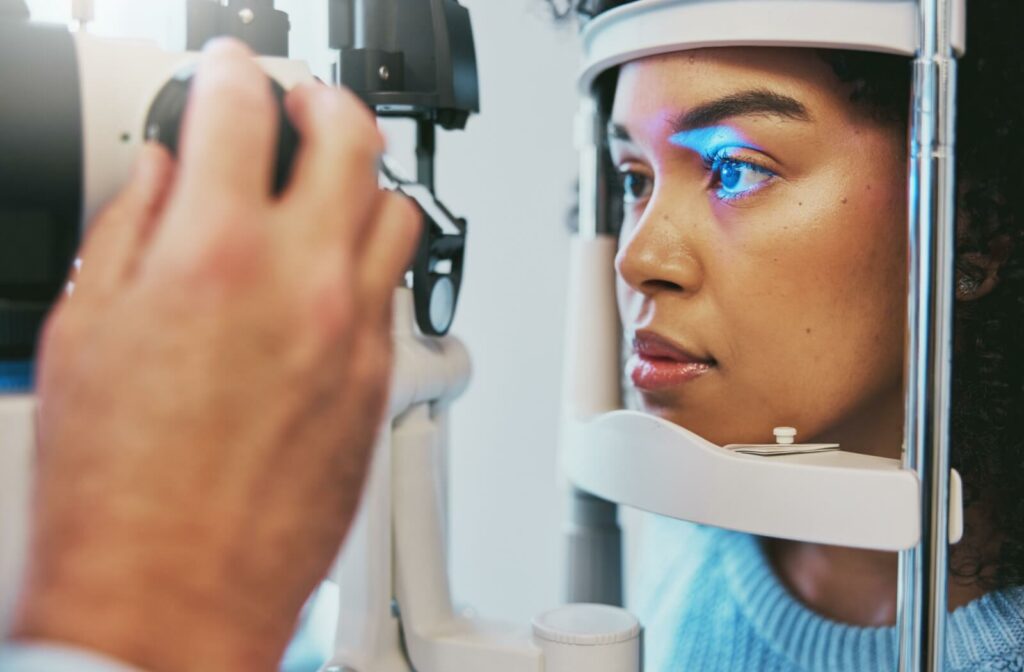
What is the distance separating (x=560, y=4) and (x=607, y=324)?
0.33m

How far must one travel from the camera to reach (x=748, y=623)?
97cm

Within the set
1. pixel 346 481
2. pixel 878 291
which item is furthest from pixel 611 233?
pixel 346 481

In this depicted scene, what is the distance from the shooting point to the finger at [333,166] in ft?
1.22

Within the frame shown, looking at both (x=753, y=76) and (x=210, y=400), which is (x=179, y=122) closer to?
(x=210, y=400)

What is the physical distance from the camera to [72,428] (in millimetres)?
345

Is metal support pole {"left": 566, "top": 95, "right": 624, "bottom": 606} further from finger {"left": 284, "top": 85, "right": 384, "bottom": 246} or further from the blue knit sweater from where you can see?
finger {"left": 284, "top": 85, "right": 384, "bottom": 246}

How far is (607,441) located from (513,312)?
1.61 ft

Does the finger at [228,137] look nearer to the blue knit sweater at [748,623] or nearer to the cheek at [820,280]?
the cheek at [820,280]

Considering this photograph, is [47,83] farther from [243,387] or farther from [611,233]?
[611,233]

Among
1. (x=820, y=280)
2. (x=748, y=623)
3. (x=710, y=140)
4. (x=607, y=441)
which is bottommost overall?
(x=748, y=623)

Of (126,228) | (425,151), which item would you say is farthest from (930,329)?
(126,228)

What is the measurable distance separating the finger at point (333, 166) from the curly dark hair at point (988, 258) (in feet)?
1.46

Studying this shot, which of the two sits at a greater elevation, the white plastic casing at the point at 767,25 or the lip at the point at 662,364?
the white plastic casing at the point at 767,25

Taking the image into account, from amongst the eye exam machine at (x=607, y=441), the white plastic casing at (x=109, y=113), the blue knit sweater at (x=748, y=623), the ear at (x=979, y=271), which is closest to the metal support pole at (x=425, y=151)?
the eye exam machine at (x=607, y=441)
